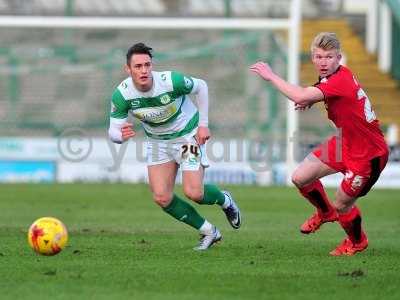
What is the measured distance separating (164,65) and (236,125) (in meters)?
2.47

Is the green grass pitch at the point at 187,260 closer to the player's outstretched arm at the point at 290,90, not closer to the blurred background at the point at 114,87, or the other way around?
the player's outstretched arm at the point at 290,90

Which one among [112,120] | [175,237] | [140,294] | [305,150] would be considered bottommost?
[305,150]

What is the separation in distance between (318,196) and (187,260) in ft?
5.59

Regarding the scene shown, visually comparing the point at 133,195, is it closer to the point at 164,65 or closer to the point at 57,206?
the point at 57,206

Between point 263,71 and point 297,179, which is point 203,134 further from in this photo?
point 263,71

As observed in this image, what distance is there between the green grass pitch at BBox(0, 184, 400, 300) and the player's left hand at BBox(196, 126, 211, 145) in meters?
1.12

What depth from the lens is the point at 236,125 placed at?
2564 centimetres

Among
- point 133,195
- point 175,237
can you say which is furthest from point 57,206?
point 175,237

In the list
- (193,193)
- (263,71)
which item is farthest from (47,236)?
(263,71)

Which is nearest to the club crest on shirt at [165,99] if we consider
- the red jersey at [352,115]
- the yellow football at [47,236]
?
the red jersey at [352,115]

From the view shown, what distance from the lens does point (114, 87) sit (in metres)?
26.8

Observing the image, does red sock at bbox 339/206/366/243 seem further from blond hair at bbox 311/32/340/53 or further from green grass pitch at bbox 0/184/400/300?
blond hair at bbox 311/32/340/53

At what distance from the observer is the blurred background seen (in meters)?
24.5

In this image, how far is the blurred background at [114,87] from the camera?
24.5 meters
